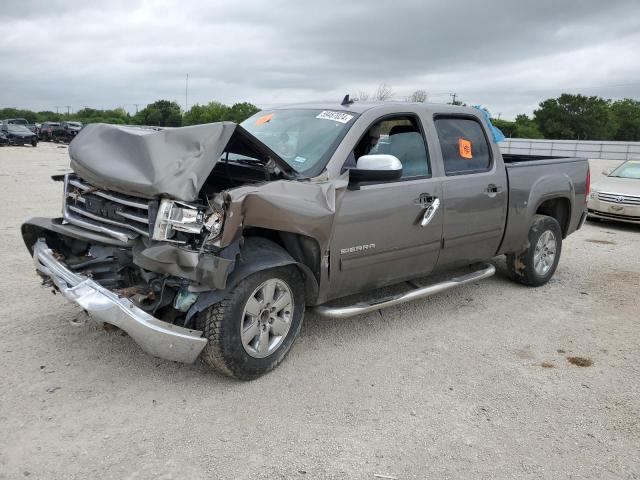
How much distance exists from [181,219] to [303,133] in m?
1.51

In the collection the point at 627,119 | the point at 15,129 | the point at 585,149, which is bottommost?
the point at 15,129

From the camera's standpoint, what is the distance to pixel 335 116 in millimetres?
4273

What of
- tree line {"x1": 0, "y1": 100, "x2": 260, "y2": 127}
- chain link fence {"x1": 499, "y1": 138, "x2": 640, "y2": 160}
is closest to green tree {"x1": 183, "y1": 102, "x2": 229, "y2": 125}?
tree line {"x1": 0, "y1": 100, "x2": 260, "y2": 127}

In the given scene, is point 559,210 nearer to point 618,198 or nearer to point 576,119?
point 618,198

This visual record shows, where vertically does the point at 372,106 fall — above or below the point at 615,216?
above

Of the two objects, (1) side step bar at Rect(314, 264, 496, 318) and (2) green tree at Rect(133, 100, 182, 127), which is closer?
(1) side step bar at Rect(314, 264, 496, 318)

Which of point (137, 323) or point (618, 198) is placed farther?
point (618, 198)

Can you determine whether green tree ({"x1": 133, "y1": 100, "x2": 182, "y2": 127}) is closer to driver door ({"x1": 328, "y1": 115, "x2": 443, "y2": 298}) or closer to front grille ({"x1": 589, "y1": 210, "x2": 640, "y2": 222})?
front grille ({"x1": 589, "y1": 210, "x2": 640, "y2": 222})

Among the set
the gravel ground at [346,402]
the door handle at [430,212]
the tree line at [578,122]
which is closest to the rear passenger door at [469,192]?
the door handle at [430,212]

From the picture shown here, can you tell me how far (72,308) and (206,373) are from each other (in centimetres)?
165

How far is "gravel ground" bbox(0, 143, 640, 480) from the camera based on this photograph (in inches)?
110

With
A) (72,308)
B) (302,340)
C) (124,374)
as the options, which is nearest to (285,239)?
(302,340)

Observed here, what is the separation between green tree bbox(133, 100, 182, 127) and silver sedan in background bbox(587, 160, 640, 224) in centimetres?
4724

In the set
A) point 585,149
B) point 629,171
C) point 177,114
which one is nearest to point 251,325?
point 629,171
